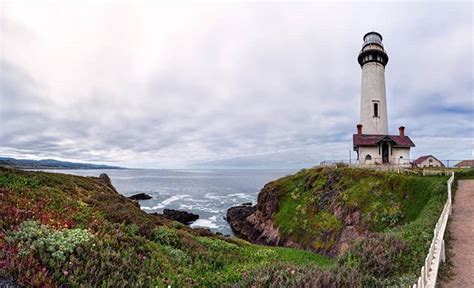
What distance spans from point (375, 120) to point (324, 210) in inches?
707

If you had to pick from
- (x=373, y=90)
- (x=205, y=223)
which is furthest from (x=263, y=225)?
(x=373, y=90)

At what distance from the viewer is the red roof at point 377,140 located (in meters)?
32.0

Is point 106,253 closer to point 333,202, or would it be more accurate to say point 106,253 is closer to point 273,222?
point 333,202

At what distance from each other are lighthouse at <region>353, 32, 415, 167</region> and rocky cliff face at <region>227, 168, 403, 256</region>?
7.29 meters

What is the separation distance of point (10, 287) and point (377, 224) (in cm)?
1928

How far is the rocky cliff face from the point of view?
1936 centimetres

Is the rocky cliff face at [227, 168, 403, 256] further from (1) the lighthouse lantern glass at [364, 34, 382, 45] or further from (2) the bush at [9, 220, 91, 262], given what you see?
(1) the lighthouse lantern glass at [364, 34, 382, 45]

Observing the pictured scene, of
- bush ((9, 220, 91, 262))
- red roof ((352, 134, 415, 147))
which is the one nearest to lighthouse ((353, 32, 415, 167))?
red roof ((352, 134, 415, 147))

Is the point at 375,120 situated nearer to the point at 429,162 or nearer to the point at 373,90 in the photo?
the point at 373,90

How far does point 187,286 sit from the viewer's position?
644cm

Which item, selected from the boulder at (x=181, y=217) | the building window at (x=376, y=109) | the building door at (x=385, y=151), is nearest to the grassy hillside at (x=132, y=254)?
the building door at (x=385, y=151)

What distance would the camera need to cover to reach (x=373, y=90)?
3634 centimetres

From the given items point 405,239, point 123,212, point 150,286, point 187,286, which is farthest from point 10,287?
point 405,239

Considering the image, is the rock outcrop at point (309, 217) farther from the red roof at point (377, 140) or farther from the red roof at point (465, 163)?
the red roof at point (465, 163)
